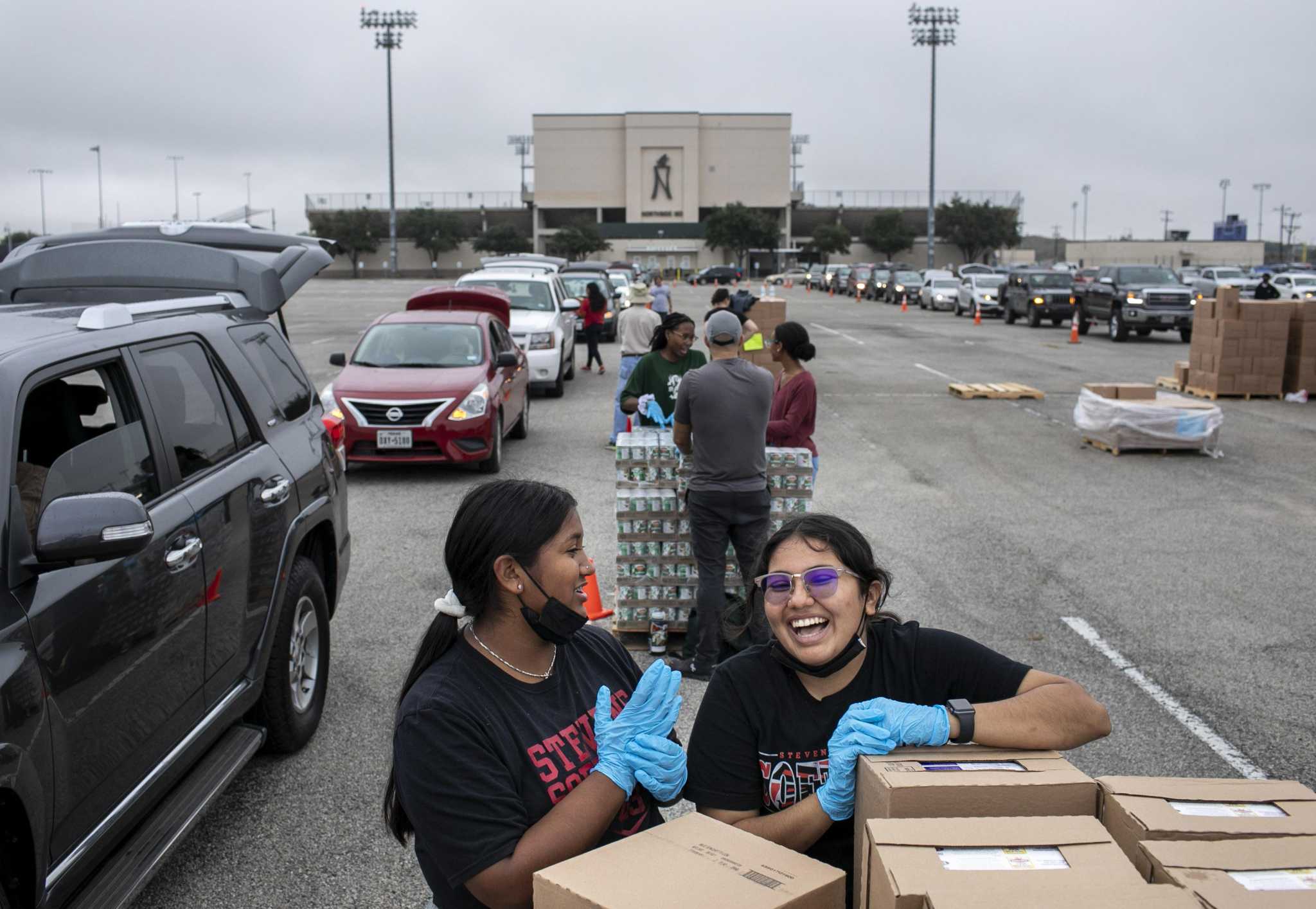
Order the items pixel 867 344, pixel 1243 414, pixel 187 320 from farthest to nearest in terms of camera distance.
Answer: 1. pixel 867 344
2. pixel 1243 414
3. pixel 187 320

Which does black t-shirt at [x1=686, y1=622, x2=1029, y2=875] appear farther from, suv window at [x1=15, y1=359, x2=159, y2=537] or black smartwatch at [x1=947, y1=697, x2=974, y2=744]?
suv window at [x1=15, y1=359, x2=159, y2=537]

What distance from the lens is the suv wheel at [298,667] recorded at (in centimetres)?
521

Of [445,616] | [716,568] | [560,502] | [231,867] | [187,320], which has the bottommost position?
[231,867]

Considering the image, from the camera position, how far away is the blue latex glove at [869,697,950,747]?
8.59 ft

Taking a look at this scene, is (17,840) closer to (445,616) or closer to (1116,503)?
(445,616)

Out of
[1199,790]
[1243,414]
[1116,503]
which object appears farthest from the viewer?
[1243,414]

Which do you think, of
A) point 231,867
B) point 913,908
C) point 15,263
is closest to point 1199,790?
point 913,908

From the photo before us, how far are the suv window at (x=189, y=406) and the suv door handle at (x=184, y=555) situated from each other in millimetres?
291

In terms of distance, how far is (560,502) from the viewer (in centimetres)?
279

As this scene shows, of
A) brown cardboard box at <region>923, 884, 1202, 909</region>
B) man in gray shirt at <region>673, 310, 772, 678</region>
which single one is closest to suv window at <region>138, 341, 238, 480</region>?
man in gray shirt at <region>673, 310, 772, 678</region>

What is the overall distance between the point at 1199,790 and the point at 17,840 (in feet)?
9.22

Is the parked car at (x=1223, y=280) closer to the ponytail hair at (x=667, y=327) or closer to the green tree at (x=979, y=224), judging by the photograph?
the ponytail hair at (x=667, y=327)

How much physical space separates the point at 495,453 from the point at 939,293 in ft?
125

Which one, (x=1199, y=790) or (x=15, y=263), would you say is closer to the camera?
(x=1199, y=790)
